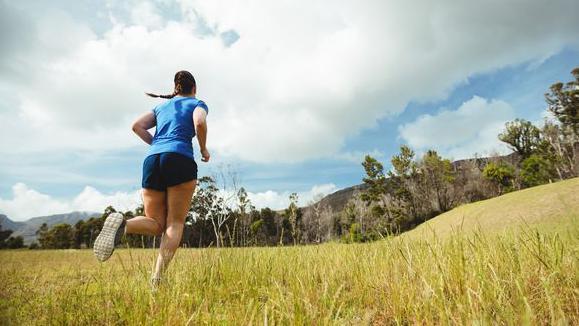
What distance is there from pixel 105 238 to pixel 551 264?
3.16 m

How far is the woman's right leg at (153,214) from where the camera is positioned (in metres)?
2.73

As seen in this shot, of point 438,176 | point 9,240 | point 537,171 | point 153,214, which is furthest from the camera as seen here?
point 9,240

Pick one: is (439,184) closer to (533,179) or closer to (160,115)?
(533,179)

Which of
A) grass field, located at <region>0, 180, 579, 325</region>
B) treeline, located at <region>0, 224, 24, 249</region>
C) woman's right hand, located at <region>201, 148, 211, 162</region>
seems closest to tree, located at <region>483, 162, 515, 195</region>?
grass field, located at <region>0, 180, 579, 325</region>

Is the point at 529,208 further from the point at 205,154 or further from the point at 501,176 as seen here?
the point at 501,176

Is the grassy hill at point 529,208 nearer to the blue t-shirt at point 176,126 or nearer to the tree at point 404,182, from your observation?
the blue t-shirt at point 176,126

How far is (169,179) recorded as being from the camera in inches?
109

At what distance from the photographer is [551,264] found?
186cm

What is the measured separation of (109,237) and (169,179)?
658 mm

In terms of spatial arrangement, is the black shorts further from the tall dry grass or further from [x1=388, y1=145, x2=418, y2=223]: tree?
[x1=388, y1=145, x2=418, y2=223]: tree

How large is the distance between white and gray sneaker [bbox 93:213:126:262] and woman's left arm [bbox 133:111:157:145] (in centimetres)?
89

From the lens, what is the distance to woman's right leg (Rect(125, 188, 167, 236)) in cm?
273

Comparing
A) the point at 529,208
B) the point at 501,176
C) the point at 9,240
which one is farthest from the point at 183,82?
the point at 9,240

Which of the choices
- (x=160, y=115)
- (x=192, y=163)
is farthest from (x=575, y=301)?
(x=160, y=115)
